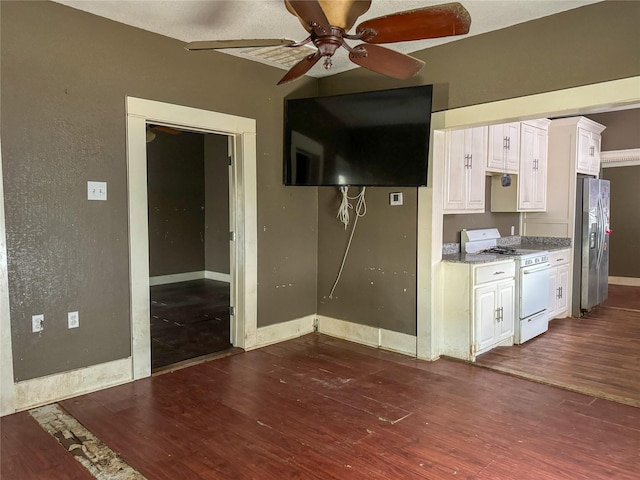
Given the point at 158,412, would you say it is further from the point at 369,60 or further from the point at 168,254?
the point at 168,254

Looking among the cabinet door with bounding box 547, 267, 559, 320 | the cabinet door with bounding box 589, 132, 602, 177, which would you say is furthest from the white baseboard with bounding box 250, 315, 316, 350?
the cabinet door with bounding box 589, 132, 602, 177

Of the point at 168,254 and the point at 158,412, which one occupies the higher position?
the point at 168,254

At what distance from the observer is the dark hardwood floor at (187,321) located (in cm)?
403

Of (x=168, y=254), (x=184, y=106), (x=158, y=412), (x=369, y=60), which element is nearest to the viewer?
(x=369, y=60)

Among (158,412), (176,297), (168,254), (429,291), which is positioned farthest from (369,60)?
(168,254)

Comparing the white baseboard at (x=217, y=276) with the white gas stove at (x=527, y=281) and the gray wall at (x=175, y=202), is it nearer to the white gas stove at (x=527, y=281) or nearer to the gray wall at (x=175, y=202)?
the gray wall at (x=175, y=202)

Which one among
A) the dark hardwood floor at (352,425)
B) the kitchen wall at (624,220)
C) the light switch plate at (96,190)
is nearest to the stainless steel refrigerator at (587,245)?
the kitchen wall at (624,220)

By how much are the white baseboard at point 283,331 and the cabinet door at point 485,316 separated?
1697 millimetres

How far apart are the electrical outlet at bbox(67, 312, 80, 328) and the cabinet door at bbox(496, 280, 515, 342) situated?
3.42 metres

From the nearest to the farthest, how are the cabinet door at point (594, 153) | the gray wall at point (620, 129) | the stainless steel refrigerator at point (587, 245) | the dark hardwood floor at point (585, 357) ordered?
the dark hardwood floor at point (585, 357)
the stainless steel refrigerator at point (587, 245)
the cabinet door at point (594, 153)
the gray wall at point (620, 129)

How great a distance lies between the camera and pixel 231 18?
3.05 metres

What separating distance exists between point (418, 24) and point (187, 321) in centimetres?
408

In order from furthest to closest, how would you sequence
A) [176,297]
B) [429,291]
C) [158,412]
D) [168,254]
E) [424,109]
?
[168,254] → [176,297] → [429,291] → [424,109] → [158,412]

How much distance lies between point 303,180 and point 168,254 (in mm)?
4262
